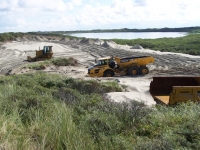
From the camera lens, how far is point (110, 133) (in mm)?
4855

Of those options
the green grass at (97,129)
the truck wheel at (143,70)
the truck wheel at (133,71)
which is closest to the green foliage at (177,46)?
the truck wheel at (143,70)

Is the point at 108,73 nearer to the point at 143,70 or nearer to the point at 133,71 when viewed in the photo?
the point at 133,71

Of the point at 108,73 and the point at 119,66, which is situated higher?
the point at 119,66

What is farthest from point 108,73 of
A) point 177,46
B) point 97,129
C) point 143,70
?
point 177,46

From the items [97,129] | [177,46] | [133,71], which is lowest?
[133,71]

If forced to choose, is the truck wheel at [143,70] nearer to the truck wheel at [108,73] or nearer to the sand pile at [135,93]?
the sand pile at [135,93]

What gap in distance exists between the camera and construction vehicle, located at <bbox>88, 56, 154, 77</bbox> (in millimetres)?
20109

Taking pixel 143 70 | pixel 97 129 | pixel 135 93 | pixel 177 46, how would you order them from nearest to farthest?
pixel 97 129 < pixel 135 93 < pixel 143 70 < pixel 177 46

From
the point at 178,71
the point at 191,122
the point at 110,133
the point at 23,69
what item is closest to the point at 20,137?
the point at 110,133

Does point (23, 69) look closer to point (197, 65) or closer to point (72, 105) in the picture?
point (197, 65)

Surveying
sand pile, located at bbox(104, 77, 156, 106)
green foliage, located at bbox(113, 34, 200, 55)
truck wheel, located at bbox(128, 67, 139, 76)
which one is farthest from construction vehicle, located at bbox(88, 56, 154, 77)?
green foliage, located at bbox(113, 34, 200, 55)

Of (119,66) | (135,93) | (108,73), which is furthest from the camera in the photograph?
(119,66)

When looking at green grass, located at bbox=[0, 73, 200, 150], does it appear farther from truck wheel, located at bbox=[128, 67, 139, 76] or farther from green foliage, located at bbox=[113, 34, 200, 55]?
green foliage, located at bbox=[113, 34, 200, 55]

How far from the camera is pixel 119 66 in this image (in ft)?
67.2
